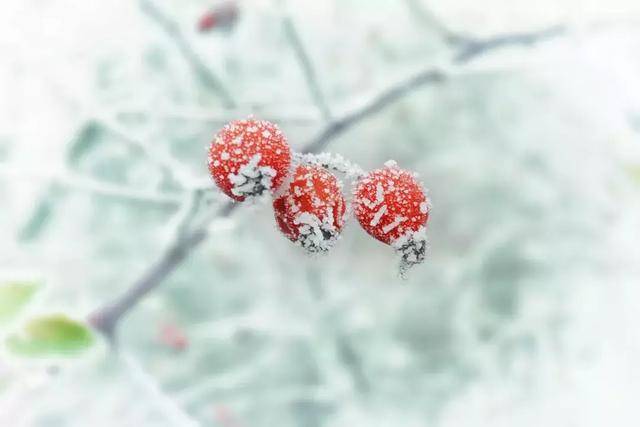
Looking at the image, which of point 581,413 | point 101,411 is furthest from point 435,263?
point 101,411

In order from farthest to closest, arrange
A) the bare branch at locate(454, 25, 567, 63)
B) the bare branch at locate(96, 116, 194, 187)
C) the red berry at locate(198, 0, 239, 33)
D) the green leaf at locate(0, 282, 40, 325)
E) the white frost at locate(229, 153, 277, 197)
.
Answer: the red berry at locate(198, 0, 239, 33), the bare branch at locate(454, 25, 567, 63), the green leaf at locate(0, 282, 40, 325), the bare branch at locate(96, 116, 194, 187), the white frost at locate(229, 153, 277, 197)

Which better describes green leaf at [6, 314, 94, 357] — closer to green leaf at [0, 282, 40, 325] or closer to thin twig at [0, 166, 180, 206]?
green leaf at [0, 282, 40, 325]

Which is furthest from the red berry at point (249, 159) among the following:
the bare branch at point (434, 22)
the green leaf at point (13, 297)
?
the bare branch at point (434, 22)

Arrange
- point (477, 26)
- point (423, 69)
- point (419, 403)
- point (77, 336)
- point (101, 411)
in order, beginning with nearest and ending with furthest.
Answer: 1. point (77, 336)
2. point (423, 69)
3. point (101, 411)
4. point (419, 403)
5. point (477, 26)

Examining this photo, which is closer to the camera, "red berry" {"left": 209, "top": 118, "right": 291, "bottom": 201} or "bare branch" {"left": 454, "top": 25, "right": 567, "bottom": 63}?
"red berry" {"left": 209, "top": 118, "right": 291, "bottom": 201}

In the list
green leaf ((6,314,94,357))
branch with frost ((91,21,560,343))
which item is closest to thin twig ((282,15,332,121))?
branch with frost ((91,21,560,343))

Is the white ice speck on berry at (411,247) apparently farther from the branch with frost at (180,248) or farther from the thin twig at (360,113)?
the thin twig at (360,113)

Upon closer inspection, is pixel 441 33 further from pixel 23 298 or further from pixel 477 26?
pixel 477 26
